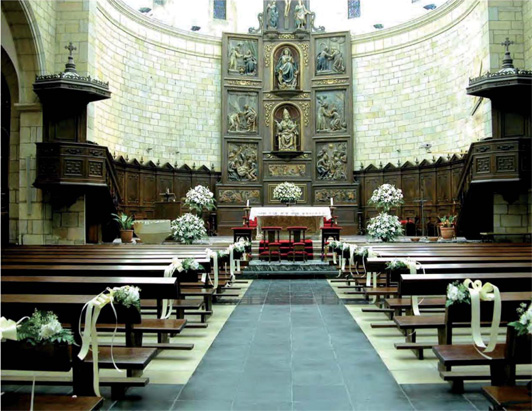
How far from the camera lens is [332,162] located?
1898 centimetres

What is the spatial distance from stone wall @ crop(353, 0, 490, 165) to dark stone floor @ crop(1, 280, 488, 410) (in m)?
10.9

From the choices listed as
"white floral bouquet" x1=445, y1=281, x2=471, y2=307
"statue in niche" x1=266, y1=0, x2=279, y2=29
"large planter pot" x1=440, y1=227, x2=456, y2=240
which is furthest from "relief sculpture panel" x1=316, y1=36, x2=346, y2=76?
"white floral bouquet" x1=445, y1=281, x2=471, y2=307

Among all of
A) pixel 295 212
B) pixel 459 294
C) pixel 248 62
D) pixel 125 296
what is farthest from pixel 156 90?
pixel 459 294

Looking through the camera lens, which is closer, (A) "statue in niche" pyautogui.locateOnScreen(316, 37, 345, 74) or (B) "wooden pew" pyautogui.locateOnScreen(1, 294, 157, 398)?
(B) "wooden pew" pyautogui.locateOnScreen(1, 294, 157, 398)

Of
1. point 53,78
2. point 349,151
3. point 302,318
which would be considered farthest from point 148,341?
point 349,151

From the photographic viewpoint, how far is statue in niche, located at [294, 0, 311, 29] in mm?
19281

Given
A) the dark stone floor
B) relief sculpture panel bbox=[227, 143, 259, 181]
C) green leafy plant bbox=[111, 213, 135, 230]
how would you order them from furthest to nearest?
relief sculpture panel bbox=[227, 143, 259, 181] → green leafy plant bbox=[111, 213, 135, 230] → the dark stone floor

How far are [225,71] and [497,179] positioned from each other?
11.1 metres

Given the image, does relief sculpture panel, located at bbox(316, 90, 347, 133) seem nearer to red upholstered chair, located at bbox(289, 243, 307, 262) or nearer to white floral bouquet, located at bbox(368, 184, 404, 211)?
white floral bouquet, located at bbox(368, 184, 404, 211)

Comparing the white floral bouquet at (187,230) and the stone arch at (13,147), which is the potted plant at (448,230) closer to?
the white floral bouquet at (187,230)

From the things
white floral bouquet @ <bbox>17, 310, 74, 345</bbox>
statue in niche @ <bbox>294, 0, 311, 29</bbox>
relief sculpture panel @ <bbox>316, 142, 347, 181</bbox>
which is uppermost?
statue in niche @ <bbox>294, 0, 311, 29</bbox>

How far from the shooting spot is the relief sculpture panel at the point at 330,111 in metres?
19.1

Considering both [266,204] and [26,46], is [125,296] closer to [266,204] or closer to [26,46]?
[26,46]

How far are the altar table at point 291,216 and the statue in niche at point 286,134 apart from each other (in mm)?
4962
